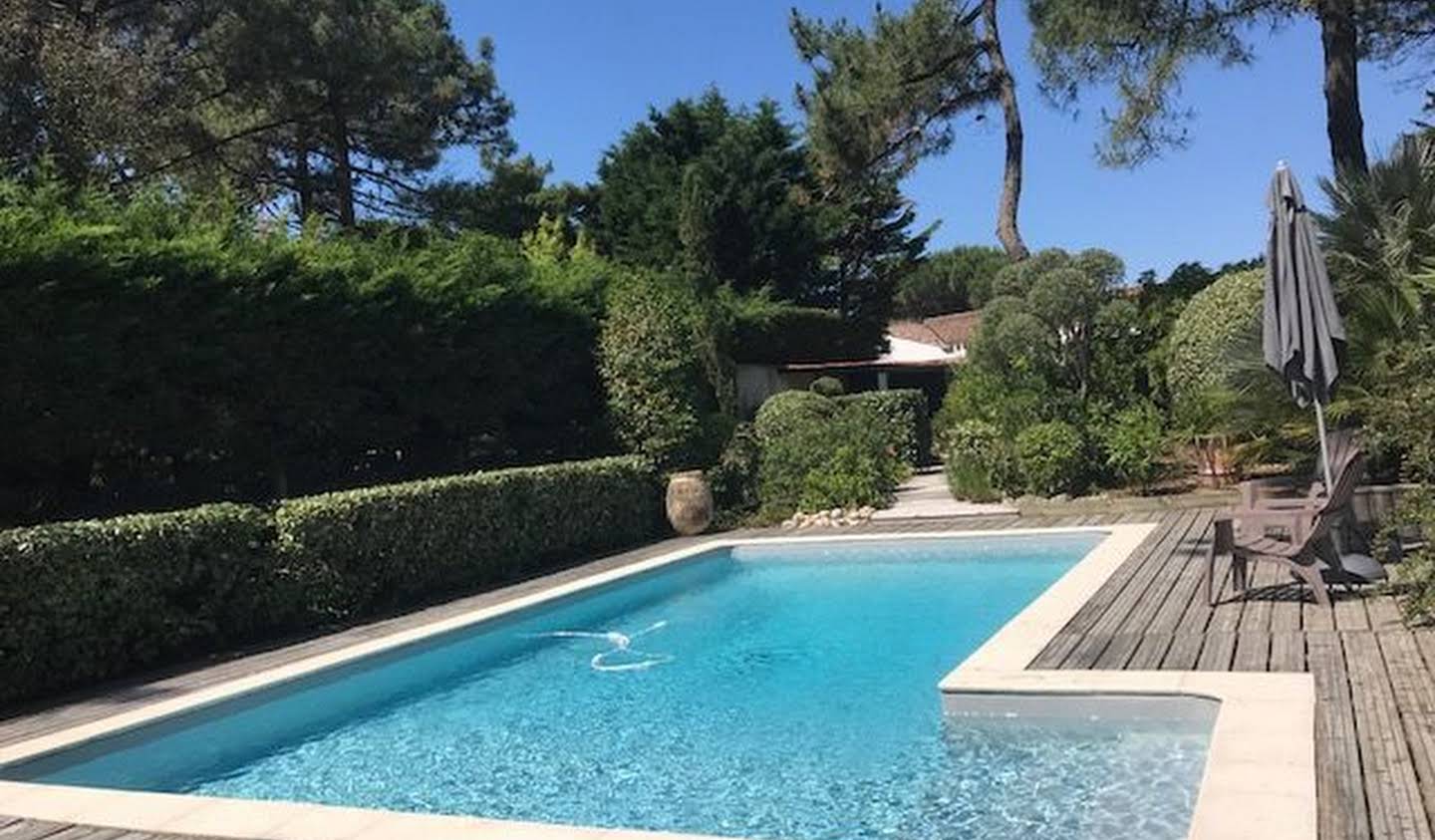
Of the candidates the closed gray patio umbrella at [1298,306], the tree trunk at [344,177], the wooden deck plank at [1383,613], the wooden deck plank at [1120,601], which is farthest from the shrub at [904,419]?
the tree trunk at [344,177]

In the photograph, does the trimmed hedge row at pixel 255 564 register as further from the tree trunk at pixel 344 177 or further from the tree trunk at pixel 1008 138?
the tree trunk at pixel 344 177

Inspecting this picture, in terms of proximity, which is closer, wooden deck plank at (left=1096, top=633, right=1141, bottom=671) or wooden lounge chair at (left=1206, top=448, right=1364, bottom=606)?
wooden deck plank at (left=1096, top=633, right=1141, bottom=671)

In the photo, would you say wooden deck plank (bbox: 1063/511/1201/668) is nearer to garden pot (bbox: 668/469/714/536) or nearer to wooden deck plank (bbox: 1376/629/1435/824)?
wooden deck plank (bbox: 1376/629/1435/824)

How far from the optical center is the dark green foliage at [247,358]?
32.9 feet

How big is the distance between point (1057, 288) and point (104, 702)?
1266 centimetres

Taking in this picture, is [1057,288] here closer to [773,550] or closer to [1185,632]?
[773,550]

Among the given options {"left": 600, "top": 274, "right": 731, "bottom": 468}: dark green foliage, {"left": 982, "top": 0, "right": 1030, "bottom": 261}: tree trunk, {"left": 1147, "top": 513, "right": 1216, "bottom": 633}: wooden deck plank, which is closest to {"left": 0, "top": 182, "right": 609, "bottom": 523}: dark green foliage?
{"left": 600, "top": 274, "right": 731, "bottom": 468}: dark green foliage

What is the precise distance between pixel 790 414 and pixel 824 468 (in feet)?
4.64

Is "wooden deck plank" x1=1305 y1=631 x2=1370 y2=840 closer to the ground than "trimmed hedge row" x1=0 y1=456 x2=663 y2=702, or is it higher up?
closer to the ground

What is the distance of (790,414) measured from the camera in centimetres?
1805

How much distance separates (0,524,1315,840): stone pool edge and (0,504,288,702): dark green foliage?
1.21m

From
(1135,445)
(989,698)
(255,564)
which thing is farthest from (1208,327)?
(255,564)

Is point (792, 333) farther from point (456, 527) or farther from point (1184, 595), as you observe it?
point (1184, 595)

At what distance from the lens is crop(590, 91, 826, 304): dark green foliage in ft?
99.5
